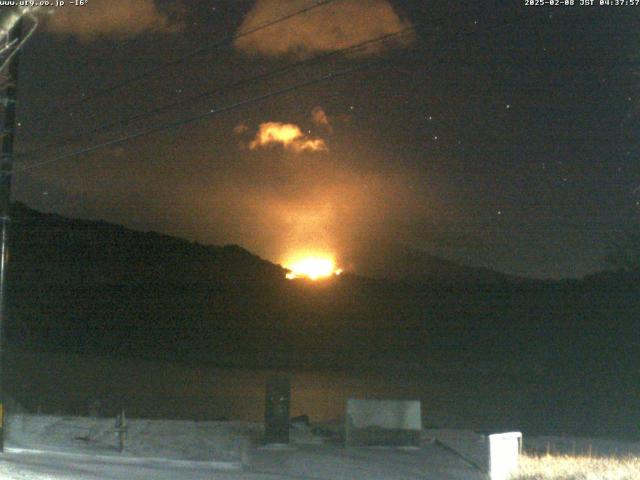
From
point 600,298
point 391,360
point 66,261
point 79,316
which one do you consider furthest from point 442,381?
point 66,261

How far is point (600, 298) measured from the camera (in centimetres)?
4991

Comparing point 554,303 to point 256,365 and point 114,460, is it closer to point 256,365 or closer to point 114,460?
point 256,365

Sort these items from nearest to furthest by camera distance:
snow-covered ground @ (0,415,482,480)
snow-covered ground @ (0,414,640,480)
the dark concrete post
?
1. snow-covered ground @ (0,415,482,480)
2. snow-covered ground @ (0,414,640,480)
3. the dark concrete post

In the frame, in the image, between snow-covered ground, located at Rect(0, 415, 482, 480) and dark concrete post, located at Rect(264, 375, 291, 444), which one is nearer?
snow-covered ground, located at Rect(0, 415, 482, 480)

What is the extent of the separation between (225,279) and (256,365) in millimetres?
19404

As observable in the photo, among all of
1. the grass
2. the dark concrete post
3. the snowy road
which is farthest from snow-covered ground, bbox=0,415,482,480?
the grass

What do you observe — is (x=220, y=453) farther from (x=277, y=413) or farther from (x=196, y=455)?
(x=277, y=413)

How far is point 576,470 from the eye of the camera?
13.0m

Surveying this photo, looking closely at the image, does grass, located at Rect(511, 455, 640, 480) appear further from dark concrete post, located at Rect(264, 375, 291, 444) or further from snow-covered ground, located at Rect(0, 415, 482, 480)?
dark concrete post, located at Rect(264, 375, 291, 444)

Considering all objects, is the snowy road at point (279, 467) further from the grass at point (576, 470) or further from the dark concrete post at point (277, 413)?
the grass at point (576, 470)

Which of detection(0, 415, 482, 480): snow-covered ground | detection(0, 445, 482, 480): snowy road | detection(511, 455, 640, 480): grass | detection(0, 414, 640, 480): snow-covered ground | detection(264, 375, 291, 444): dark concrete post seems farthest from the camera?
detection(264, 375, 291, 444): dark concrete post

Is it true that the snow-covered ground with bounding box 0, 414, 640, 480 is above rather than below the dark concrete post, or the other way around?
below

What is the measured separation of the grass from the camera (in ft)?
39.3

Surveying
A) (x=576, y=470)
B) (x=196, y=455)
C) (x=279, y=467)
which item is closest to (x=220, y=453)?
(x=196, y=455)
